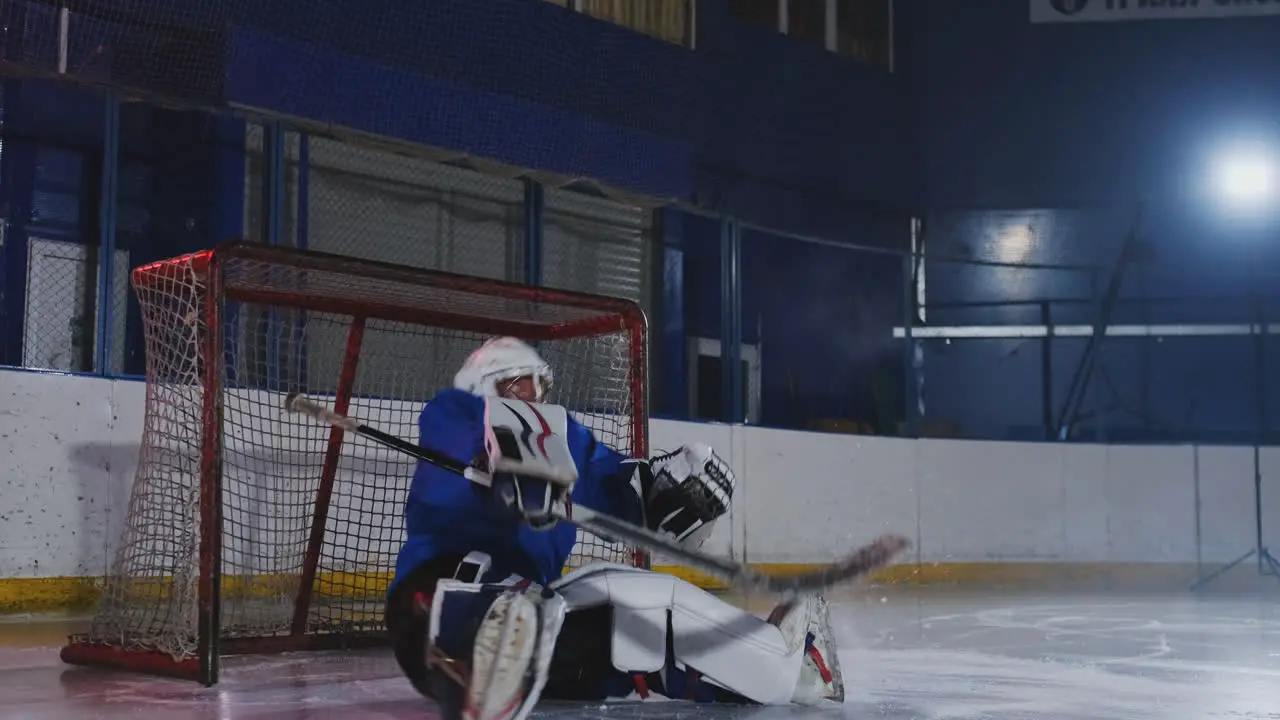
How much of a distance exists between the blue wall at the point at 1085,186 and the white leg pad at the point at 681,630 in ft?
26.9

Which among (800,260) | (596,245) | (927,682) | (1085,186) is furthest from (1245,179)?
(927,682)

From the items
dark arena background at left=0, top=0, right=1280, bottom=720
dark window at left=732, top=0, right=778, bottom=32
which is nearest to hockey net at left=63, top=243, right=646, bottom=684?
Result: dark arena background at left=0, top=0, right=1280, bottom=720

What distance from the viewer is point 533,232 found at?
8266 millimetres

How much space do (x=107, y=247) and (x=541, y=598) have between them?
4.15 meters

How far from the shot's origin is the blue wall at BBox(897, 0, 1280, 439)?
10.9m

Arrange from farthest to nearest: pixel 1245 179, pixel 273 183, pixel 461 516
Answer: pixel 1245 179 → pixel 273 183 → pixel 461 516

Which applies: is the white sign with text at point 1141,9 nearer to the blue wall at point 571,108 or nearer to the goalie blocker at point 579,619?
the blue wall at point 571,108

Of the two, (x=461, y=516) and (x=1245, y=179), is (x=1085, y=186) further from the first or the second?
(x=461, y=516)

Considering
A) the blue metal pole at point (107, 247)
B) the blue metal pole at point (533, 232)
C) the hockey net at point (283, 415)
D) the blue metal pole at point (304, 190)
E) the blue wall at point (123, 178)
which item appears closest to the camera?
the hockey net at point (283, 415)

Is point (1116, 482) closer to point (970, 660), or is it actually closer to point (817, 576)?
point (970, 660)

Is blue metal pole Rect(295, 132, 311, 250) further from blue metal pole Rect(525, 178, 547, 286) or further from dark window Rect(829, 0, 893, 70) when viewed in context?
dark window Rect(829, 0, 893, 70)

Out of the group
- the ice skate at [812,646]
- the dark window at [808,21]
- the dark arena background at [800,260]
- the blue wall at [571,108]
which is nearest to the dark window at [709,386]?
the dark arena background at [800,260]

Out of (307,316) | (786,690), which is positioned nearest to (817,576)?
(786,690)

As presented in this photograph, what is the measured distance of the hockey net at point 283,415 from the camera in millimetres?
3701
